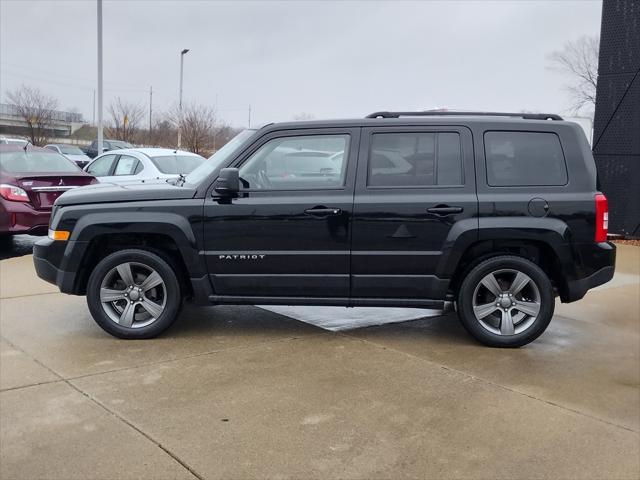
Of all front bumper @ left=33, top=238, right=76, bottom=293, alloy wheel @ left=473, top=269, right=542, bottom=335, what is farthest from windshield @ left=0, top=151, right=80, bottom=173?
alloy wheel @ left=473, top=269, right=542, bottom=335

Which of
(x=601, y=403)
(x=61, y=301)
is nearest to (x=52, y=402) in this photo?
(x=61, y=301)

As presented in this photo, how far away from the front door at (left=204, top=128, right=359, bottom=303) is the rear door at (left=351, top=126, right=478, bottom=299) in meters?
0.12

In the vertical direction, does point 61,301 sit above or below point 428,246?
below

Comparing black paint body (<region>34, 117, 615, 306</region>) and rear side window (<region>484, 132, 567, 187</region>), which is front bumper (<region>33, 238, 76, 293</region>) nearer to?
black paint body (<region>34, 117, 615, 306</region>)

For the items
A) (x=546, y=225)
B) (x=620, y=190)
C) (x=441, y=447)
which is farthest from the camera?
(x=620, y=190)

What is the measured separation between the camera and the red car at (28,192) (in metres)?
9.16

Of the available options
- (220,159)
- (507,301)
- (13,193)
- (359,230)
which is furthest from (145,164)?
(507,301)

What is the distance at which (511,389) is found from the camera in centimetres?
448

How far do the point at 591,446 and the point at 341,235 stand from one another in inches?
95.8

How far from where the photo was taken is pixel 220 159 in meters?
5.68

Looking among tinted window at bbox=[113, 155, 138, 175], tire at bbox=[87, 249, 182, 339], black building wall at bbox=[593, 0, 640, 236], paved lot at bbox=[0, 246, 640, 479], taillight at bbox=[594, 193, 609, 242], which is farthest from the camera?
black building wall at bbox=[593, 0, 640, 236]

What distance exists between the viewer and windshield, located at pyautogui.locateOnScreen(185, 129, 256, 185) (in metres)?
5.55

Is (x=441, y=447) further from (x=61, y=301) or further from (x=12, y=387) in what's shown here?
(x=61, y=301)

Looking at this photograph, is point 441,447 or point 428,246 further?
point 428,246
